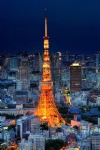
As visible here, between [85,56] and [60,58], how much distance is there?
3.17 m

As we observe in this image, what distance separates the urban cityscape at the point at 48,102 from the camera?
10885 millimetres

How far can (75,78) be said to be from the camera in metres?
21.5

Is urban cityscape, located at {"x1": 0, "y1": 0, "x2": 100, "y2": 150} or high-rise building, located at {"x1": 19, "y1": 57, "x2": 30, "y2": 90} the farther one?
high-rise building, located at {"x1": 19, "y1": 57, "x2": 30, "y2": 90}

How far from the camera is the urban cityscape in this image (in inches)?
429

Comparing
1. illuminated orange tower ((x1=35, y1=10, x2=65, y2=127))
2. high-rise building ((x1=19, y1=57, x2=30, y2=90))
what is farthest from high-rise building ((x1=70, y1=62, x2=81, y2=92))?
illuminated orange tower ((x1=35, y1=10, x2=65, y2=127))

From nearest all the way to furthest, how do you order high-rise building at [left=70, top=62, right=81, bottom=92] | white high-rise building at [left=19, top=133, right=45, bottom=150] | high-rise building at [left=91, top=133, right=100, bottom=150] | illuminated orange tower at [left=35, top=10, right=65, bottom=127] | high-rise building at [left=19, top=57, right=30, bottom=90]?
1. white high-rise building at [left=19, top=133, right=45, bottom=150]
2. high-rise building at [left=91, top=133, right=100, bottom=150]
3. illuminated orange tower at [left=35, top=10, right=65, bottom=127]
4. high-rise building at [left=70, top=62, right=81, bottom=92]
5. high-rise building at [left=19, top=57, right=30, bottom=90]

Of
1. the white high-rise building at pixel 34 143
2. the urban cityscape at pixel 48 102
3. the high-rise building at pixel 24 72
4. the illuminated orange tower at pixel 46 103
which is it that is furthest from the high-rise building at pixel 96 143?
the high-rise building at pixel 24 72

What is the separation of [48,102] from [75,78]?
7930mm

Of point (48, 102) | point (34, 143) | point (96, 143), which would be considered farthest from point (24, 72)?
point (34, 143)

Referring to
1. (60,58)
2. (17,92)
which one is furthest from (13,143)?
(60,58)

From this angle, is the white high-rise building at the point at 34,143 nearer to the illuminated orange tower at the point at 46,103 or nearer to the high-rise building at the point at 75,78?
the illuminated orange tower at the point at 46,103

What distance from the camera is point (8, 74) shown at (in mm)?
24344

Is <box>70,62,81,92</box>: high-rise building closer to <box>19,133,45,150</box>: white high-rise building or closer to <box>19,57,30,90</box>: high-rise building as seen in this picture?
<box>19,57,30,90</box>: high-rise building

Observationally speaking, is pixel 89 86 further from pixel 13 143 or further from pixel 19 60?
pixel 13 143
